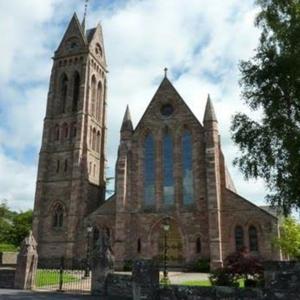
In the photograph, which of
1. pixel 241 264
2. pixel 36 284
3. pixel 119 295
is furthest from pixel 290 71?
pixel 36 284

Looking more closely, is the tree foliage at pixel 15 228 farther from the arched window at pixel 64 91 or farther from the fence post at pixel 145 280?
the fence post at pixel 145 280

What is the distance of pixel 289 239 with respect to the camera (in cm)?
3048

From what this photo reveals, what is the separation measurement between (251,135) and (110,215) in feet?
69.0

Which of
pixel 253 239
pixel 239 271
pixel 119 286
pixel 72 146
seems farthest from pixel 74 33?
pixel 239 271

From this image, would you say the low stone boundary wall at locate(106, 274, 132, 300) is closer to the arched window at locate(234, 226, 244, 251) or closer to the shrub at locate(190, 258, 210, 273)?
the shrub at locate(190, 258, 210, 273)

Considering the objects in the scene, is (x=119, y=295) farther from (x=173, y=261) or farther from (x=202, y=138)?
(x=202, y=138)

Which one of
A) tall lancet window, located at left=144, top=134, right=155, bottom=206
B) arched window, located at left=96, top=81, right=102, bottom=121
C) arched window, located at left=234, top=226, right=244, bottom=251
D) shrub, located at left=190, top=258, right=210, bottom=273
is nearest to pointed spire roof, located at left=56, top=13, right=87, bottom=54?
arched window, located at left=96, top=81, right=102, bottom=121

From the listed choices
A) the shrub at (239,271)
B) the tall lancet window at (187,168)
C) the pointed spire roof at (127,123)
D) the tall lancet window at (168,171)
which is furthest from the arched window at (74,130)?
the shrub at (239,271)

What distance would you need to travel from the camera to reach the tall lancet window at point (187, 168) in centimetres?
3534

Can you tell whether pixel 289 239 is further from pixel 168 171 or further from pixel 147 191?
pixel 147 191

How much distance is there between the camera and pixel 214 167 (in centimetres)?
3378

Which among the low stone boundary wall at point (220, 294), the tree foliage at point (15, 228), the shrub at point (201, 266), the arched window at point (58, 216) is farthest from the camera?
the tree foliage at point (15, 228)

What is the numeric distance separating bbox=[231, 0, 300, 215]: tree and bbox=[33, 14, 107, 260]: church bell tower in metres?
22.8

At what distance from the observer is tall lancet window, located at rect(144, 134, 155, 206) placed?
3641 centimetres
